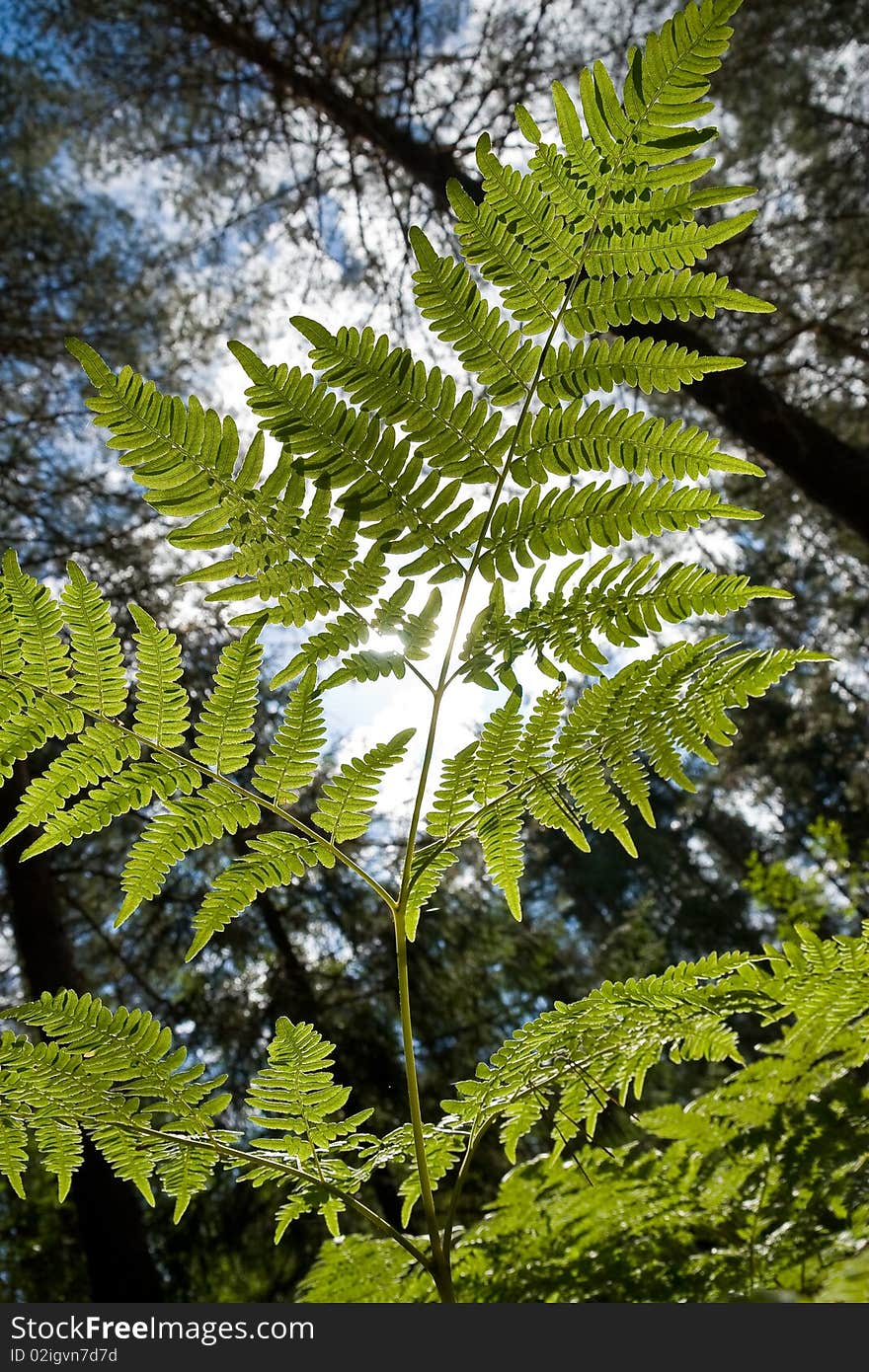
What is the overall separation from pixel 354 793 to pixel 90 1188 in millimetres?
3973

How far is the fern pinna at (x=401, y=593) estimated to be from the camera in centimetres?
83

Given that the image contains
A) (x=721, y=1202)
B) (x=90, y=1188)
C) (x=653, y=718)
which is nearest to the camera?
(x=653, y=718)

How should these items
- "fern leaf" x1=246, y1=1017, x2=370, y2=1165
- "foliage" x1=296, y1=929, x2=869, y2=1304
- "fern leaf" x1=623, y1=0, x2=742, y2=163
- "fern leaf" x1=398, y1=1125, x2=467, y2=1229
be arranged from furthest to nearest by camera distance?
"foliage" x1=296, y1=929, x2=869, y2=1304 < "fern leaf" x1=398, y1=1125, x2=467, y2=1229 < "fern leaf" x1=246, y1=1017, x2=370, y2=1165 < "fern leaf" x1=623, y1=0, x2=742, y2=163

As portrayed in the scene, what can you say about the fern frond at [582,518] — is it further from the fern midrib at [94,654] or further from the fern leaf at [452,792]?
the fern midrib at [94,654]

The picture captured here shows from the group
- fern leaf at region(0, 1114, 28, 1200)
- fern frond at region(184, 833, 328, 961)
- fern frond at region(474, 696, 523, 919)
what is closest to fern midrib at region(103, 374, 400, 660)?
fern frond at region(474, 696, 523, 919)

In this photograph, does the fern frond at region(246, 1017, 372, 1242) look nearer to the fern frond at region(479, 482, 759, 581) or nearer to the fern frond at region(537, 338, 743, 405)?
the fern frond at region(479, 482, 759, 581)

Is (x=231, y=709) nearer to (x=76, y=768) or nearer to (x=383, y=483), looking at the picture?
(x=76, y=768)

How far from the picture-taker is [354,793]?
0.90m

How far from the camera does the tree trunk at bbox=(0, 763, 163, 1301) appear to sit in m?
3.76

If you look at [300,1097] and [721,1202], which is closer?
[300,1097]

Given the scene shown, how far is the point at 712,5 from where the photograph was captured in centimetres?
76

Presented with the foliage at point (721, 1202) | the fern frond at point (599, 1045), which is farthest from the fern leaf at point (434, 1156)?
the foliage at point (721, 1202)

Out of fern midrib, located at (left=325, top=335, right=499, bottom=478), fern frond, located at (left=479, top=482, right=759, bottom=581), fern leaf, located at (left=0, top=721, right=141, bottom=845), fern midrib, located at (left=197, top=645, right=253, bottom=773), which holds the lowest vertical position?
fern leaf, located at (left=0, top=721, right=141, bottom=845)

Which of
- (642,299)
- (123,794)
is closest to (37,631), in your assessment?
(123,794)
